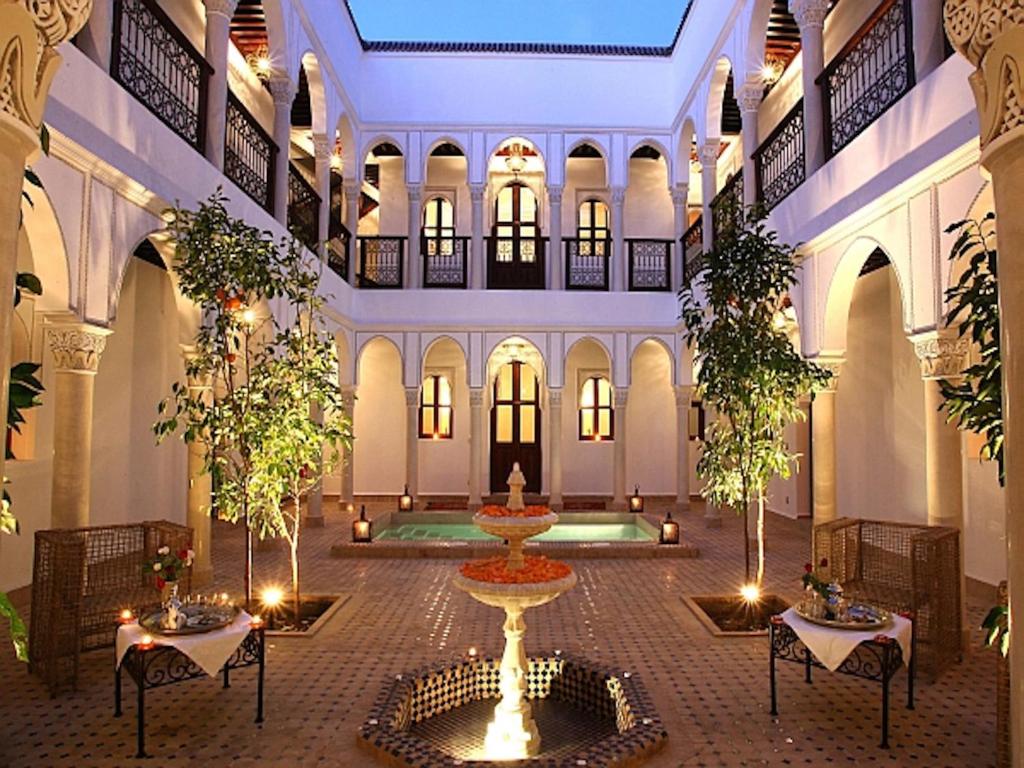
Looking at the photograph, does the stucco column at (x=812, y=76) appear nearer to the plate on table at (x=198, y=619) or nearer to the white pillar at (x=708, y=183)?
the white pillar at (x=708, y=183)

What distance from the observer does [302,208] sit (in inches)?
463

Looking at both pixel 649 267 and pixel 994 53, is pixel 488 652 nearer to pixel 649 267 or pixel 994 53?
pixel 994 53

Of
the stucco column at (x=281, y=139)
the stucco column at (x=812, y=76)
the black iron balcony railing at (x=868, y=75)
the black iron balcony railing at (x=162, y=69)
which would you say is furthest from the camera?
the stucco column at (x=281, y=139)

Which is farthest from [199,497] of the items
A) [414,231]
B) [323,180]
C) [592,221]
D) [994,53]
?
[592,221]

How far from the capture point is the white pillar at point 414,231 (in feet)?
48.6

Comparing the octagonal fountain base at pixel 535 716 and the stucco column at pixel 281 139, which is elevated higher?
the stucco column at pixel 281 139

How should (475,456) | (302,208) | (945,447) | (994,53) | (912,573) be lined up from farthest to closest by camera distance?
(475,456) < (302,208) < (945,447) < (912,573) < (994,53)

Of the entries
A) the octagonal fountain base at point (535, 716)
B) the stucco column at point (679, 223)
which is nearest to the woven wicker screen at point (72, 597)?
the octagonal fountain base at point (535, 716)

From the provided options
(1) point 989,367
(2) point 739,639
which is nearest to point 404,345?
(2) point 739,639

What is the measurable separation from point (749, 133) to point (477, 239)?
578cm

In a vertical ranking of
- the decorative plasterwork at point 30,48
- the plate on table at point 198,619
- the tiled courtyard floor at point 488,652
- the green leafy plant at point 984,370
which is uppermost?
the decorative plasterwork at point 30,48

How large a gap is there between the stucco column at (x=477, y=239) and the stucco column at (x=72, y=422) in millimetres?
9385

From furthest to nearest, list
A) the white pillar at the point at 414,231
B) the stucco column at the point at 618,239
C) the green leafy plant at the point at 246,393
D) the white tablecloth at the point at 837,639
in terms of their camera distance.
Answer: the stucco column at the point at 618,239
the white pillar at the point at 414,231
the green leafy plant at the point at 246,393
the white tablecloth at the point at 837,639

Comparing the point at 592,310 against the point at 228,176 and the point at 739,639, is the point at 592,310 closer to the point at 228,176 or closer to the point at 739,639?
the point at 228,176
